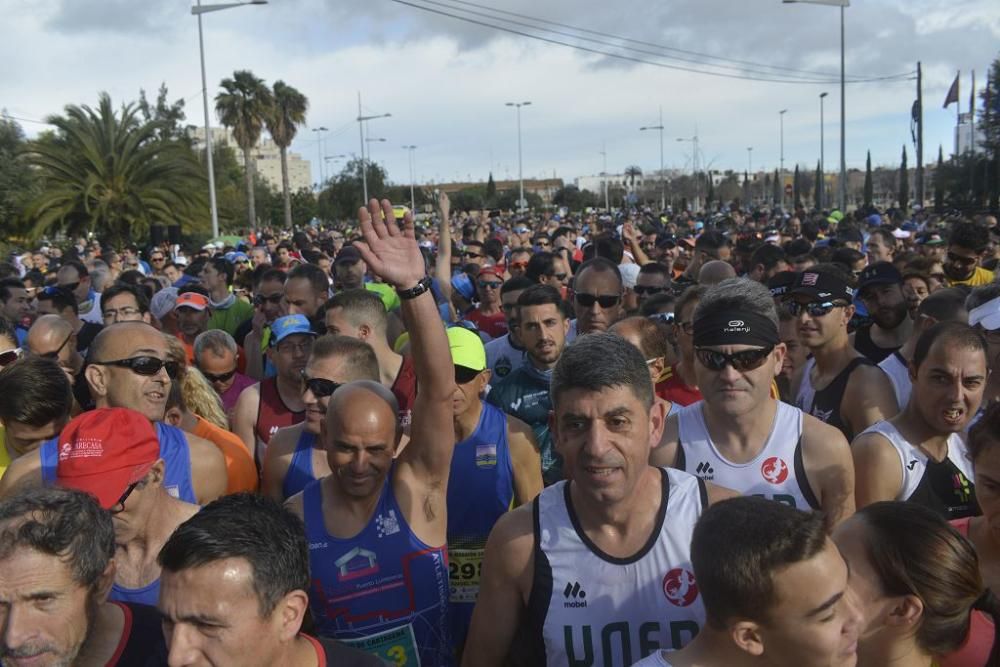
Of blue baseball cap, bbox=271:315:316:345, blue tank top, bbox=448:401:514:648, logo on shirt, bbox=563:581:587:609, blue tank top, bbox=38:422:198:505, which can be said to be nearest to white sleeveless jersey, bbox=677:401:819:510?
logo on shirt, bbox=563:581:587:609

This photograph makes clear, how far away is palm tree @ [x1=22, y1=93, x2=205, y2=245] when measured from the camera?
106 feet

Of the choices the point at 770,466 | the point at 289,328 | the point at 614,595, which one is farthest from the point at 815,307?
the point at 289,328

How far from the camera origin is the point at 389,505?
3277 millimetres

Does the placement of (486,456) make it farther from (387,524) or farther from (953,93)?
(953,93)

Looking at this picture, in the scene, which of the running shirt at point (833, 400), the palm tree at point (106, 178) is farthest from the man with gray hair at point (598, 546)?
the palm tree at point (106, 178)

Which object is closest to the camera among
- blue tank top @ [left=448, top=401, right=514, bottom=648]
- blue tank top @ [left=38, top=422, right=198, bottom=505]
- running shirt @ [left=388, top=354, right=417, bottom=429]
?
blue tank top @ [left=38, top=422, right=198, bottom=505]

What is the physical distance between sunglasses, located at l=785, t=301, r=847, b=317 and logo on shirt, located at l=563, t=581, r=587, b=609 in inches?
111

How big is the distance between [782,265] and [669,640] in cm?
Answer: 692

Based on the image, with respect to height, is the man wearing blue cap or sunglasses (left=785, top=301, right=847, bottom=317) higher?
sunglasses (left=785, top=301, right=847, bottom=317)

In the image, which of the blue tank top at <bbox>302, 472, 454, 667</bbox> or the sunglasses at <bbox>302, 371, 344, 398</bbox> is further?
the sunglasses at <bbox>302, 371, 344, 398</bbox>

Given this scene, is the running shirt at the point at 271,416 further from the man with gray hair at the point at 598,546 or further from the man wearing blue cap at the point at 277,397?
the man with gray hair at the point at 598,546

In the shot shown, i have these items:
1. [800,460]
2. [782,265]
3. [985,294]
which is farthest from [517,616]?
[782,265]

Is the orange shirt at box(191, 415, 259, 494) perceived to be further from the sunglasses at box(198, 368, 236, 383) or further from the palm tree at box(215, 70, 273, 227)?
the palm tree at box(215, 70, 273, 227)

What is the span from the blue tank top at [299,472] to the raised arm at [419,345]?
91cm
